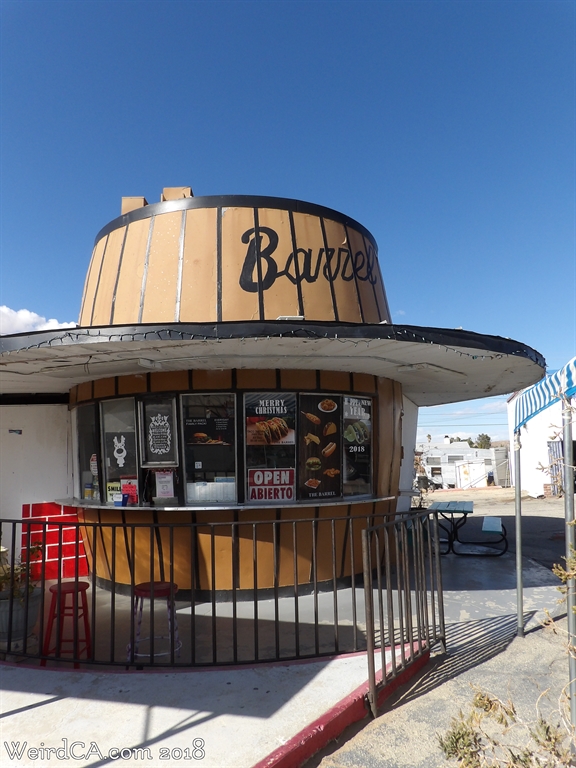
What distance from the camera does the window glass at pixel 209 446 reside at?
6668mm

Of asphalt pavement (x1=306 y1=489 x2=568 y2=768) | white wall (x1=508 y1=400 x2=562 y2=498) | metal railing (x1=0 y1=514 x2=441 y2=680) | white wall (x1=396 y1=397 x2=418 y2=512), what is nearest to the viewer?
asphalt pavement (x1=306 y1=489 x2=568 y2=768)

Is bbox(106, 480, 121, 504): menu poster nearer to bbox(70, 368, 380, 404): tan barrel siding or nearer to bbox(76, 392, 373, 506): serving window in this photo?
bbox(76, 392, 373, 506): serving window

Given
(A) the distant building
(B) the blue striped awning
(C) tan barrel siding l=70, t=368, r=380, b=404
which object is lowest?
(A) the distant building

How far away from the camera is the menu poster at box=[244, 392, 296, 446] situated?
670 cm

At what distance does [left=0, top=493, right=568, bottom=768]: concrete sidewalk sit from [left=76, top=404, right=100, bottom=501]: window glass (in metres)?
3.13

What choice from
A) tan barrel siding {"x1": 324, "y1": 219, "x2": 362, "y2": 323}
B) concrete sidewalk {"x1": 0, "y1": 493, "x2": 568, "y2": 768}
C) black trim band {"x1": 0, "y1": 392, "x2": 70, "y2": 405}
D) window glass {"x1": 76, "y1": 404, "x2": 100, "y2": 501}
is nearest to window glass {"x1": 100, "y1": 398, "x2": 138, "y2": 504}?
window glass {"x1": 76, "y1": 404, "x2": 100, "y2": 501}

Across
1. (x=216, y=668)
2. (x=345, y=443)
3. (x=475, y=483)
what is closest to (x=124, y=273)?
(x=345, y=443)

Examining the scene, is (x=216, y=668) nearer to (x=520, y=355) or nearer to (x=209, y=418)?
(x=209, y=418)

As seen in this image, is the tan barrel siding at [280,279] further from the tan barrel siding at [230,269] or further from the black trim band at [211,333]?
the black trim band at [211,333]

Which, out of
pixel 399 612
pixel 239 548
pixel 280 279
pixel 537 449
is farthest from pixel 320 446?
pixel 537 449

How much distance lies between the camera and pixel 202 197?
702 cm

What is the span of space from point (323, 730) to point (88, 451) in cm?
525

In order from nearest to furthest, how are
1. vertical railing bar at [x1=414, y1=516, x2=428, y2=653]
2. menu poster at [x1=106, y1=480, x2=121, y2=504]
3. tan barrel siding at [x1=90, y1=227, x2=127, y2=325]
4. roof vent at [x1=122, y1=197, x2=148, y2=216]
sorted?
vertical railing bar at [x1=414, y1=516, x2=428, y2=653] < menu poster at [x1=106, y1=480, x2=121, y2=504] < tan barrel siding at [x1=90, y1=227, x2=127, y2=325] < roof vent at [x1=122, y1=197, x2=148, y2=216]

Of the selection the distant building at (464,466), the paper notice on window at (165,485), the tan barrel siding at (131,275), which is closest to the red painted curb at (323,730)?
the paper notice on window at (165,485)
